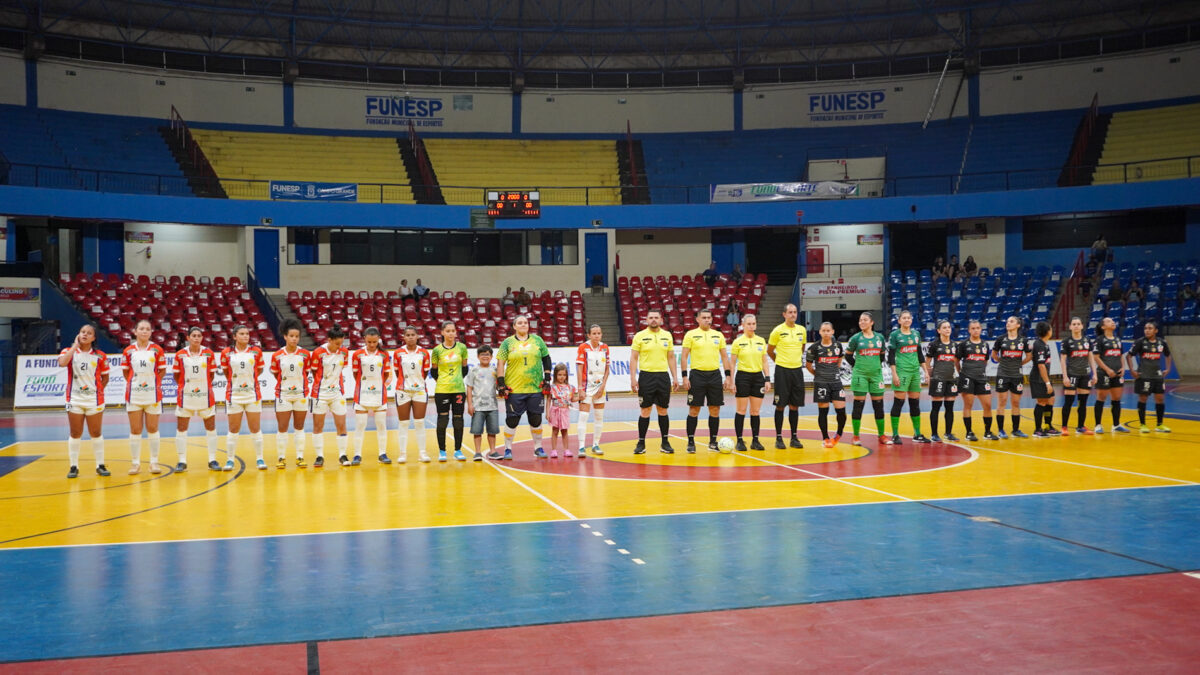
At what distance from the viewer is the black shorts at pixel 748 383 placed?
48.3 feet

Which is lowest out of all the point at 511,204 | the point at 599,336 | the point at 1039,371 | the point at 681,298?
the point at 1039,371

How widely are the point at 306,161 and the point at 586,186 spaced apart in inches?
477

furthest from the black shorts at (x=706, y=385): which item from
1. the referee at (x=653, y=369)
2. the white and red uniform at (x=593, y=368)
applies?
the white and red uniform at (x=593, y=368)

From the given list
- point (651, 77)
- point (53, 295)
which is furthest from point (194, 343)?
point (651, 77)

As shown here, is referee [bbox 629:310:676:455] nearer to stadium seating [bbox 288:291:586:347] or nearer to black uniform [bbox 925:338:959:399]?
black uniform [bbox 925:338:959:399]

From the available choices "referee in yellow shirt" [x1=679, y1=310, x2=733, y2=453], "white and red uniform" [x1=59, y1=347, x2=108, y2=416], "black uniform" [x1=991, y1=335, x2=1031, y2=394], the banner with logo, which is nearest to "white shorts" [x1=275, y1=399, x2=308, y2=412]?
"white and red uniform" [x1=59, y1=347, x2=108, y2=416]

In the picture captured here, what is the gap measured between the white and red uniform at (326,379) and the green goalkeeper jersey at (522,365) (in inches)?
93.5

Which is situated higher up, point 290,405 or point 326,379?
point 326,379

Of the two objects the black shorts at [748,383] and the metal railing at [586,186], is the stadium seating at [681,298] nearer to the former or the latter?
the metal railing at [586,186]

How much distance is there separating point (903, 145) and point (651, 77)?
1226cm

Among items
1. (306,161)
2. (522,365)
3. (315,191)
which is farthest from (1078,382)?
(306,161)

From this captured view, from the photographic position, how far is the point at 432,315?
34.0 meters

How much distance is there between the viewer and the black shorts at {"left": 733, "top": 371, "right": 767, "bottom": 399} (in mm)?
14727

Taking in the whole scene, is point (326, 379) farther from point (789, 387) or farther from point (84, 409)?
point (789, 387)
